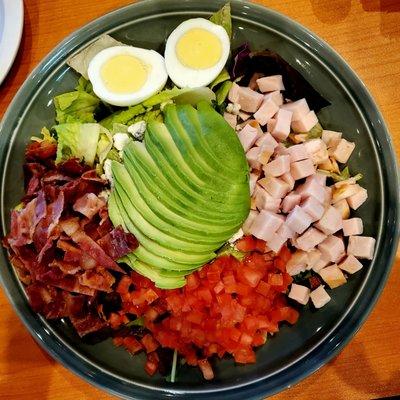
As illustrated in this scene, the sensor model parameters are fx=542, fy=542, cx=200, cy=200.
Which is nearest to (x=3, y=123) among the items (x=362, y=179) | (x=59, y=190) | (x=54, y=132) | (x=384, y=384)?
(x=54, y=132)

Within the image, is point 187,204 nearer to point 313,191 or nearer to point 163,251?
point 163,251

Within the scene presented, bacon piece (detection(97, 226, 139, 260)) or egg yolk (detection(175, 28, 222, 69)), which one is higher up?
egg yolk (detection(175, 28, 222, 69))

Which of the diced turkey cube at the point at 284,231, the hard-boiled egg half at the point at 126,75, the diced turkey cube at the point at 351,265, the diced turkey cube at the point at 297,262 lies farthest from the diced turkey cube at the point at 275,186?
the hard-boiled egg half at the point at 126,75

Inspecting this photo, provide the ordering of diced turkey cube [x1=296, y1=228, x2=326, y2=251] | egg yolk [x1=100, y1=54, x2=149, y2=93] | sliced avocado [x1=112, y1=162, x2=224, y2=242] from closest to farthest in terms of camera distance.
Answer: sliced avocado [x1=112, y1=162, x2=224, y2=242], diced turkey cube [x1=296, y1=228, x2=326, y2=251], egg yolk [x1=100, y1=54, x2=149, y2=93]

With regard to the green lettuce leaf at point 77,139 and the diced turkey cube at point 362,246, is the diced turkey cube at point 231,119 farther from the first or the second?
the diced turkey cube at point 362,246

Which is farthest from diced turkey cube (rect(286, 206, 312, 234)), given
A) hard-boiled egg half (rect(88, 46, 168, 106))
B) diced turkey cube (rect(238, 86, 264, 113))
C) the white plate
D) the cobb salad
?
the white plate

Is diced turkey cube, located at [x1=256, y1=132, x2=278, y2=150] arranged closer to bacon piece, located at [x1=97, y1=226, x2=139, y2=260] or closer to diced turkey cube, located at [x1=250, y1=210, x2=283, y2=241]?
diced turkey cube, located at [x1=250, y1=210, x2=283, y2=241]
